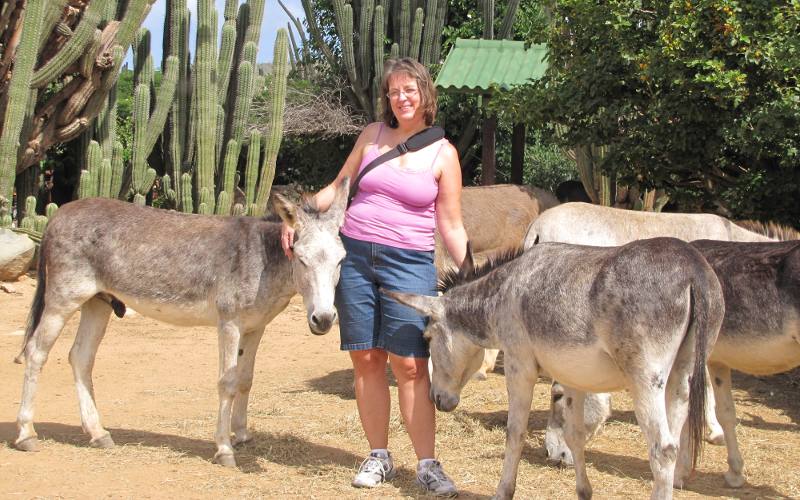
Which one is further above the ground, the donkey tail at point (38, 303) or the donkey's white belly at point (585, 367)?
the donkey's white belly at point (585, 367)

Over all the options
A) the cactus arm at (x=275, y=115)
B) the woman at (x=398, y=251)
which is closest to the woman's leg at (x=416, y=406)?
the woman at (x=398, y=251)

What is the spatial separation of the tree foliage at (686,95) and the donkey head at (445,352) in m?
3.79

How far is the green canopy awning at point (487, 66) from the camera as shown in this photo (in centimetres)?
1301

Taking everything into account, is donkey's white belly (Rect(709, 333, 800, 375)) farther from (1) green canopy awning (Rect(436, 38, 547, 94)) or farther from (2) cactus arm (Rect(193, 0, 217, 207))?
(2) cactus arm (Rect(193, 0, 217, 207))

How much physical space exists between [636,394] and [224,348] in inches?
110

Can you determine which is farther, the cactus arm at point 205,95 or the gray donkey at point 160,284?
the cactus arm at point 205,95

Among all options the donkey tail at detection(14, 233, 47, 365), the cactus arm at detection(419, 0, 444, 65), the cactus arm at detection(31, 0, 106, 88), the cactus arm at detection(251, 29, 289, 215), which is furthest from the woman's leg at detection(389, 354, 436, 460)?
the cactus arm at detection(419, 0, 444, 65)

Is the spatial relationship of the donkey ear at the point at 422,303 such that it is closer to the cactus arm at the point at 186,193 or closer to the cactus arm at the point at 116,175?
the cactus arm at the point at 186,193

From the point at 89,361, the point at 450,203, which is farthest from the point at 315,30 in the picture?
the point at 450,203

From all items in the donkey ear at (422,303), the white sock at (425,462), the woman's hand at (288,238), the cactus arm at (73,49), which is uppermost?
the cactus arm at (73,49)

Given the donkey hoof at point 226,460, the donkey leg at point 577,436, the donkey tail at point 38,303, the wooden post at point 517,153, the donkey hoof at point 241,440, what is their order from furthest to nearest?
the wooden post at point 517,153 → the donkey tail at point 38,303 → the donkey hoof at point 241,440 → the donkey hoof at point 226,460 → the donkey leg at point 577,436

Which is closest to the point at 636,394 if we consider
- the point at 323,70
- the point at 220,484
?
the point at 220,484

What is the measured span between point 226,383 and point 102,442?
3.46 feet

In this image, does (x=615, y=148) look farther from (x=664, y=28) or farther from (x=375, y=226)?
(x=375, y=226)
